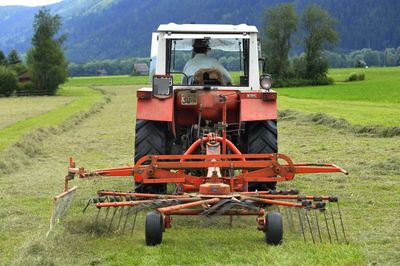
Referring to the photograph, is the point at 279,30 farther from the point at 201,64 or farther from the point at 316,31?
the point at 201,64

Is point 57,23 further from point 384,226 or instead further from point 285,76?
point 384,226

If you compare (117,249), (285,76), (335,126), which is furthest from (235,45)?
(285,76)

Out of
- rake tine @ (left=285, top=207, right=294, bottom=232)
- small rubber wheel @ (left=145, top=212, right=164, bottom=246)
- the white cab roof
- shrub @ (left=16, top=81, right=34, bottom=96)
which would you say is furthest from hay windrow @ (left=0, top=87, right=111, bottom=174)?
shrub @ (left=16, top=81, right=34, bottom=96)

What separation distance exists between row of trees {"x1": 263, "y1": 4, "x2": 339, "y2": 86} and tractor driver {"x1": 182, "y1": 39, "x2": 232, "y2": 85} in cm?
6590

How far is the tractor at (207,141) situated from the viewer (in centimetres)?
620

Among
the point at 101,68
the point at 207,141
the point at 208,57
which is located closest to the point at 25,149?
the point at 208,57

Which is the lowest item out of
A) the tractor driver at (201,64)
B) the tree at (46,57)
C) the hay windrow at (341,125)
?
the hay windrow at (341,125)

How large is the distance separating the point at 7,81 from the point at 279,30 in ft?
114

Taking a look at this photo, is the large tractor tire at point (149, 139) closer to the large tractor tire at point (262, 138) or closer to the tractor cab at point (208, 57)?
the tractor cab at point (208, 57)

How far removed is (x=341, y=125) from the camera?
20.1 m

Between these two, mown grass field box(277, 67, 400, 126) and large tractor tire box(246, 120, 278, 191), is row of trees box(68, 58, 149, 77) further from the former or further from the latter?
large tractor tire box(246, 120, 278, 191)

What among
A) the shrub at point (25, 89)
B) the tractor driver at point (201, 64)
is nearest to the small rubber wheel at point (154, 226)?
the tractor driver at point (201, 64)

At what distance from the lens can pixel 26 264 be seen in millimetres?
5352

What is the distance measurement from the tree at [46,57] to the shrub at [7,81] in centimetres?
367
